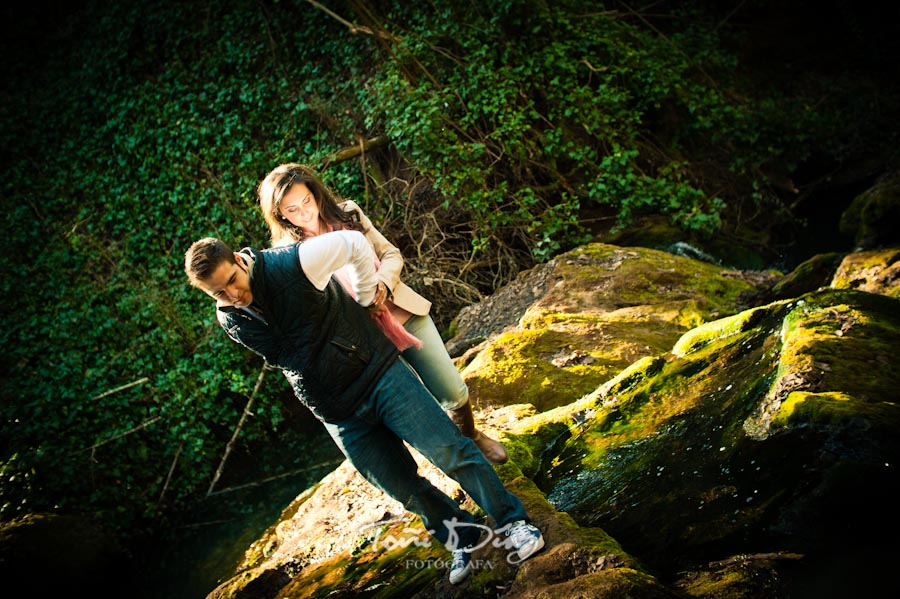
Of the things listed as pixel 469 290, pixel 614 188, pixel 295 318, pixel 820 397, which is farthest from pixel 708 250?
pixel 295 318

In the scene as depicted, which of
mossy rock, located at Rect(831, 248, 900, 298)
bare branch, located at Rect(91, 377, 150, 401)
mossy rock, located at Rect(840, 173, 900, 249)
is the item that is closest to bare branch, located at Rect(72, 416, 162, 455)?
bare branch, located at Rect(91, 377, 150, 401)

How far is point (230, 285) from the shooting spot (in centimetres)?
222

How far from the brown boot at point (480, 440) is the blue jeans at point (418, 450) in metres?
0.45

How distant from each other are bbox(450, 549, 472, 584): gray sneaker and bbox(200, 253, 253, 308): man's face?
1.41 meters

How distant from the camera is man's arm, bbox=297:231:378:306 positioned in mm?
2355

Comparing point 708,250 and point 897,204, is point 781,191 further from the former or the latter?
point 897,204

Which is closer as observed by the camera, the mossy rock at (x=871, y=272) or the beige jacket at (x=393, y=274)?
the beige jacket at (x=393, y=274)

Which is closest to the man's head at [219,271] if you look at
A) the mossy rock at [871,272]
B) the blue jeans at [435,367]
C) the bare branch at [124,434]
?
the blue jeans at [435,367]

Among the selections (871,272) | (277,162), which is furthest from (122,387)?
(871,272)

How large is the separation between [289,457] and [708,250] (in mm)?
5591

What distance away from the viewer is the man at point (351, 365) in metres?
2.36

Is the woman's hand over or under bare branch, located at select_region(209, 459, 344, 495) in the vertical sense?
over

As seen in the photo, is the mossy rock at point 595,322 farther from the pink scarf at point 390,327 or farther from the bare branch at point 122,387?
the bare branch at point 122,387

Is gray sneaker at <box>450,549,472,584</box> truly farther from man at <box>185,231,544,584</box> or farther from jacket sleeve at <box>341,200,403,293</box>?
jacket sleeve at <box>341,200,403,293</box>
